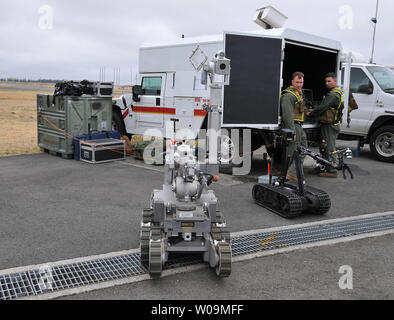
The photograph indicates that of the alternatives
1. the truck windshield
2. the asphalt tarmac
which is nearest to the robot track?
the asphalt tarmac

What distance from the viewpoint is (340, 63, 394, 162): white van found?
10734 millimetres

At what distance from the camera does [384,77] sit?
36.7 feet

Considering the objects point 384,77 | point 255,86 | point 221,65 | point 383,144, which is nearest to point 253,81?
point 255,86

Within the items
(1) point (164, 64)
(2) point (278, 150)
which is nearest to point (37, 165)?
(1) point (164, 64)

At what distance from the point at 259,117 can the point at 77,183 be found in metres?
3.91

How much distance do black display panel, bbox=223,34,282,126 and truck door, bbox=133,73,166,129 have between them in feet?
11.6

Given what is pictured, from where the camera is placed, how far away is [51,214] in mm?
5930

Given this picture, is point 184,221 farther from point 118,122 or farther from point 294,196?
point 118,122

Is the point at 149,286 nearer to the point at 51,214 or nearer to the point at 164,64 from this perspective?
the point at 51,214

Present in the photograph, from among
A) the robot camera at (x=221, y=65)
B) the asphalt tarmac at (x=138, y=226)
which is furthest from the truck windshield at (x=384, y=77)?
the robot camera at (x=221, y=65)

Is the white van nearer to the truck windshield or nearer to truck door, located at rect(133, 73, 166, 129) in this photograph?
the truck windshield

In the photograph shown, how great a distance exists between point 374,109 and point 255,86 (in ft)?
15.4

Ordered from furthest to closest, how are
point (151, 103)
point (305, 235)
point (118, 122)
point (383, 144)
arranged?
point (118, 122)
point (151, 103)
point (383, 144)
point (305, 235)

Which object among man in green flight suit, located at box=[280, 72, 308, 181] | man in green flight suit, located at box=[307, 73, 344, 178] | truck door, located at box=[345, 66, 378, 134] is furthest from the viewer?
truck door, located at box=[345, 66, 378, 134]
